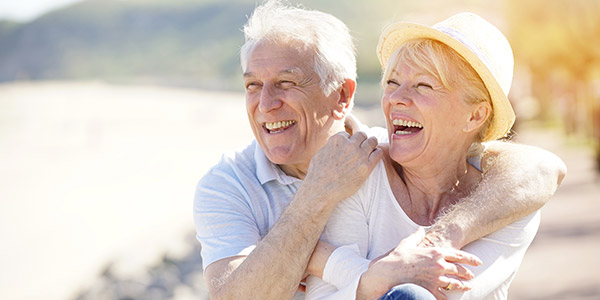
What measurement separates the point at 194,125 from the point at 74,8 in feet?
362

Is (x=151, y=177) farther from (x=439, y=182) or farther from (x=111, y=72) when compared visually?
(x=111, y=72)

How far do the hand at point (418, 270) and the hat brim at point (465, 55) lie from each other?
2.23 ft

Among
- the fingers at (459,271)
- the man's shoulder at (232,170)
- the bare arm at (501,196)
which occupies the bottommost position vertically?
the fingers at (459,271)

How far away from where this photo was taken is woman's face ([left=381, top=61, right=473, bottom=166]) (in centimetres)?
256

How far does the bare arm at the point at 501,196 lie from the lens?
2423mm

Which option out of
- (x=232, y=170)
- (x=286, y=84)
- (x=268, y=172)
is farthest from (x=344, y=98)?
(x=232, y=170)

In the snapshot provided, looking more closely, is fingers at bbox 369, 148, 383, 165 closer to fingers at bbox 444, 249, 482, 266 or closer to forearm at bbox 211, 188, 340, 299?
forearm at bbox 211, 188, 340, 299

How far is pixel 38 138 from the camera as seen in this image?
29797mm

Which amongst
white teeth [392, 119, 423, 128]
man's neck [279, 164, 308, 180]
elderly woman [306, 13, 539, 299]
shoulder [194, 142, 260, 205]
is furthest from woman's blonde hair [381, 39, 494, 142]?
shoulder [194, 142, 260, 205]

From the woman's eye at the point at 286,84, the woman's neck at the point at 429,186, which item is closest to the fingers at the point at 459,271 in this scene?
the woman's neck at the point at 429,186

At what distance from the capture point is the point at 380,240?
2541 mm

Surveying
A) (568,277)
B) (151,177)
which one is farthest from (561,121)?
(568,277)

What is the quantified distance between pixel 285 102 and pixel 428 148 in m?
0.71

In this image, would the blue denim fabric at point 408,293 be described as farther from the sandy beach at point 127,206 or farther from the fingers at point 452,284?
the sandy beach at point 127,206
